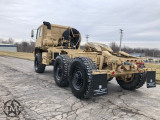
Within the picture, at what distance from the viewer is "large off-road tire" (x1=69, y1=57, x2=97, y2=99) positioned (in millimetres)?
4195

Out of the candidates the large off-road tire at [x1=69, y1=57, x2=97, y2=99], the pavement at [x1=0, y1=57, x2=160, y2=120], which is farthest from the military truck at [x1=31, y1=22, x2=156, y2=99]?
the pavement at [x1=0, y1=57, x2=160, y2=120]

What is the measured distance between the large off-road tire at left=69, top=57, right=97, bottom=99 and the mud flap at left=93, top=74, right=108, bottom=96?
107 millimetres

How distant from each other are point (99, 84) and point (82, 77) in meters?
0.61

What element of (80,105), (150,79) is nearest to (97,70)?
(80,105)

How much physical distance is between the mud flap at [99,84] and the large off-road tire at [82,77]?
0.35ft

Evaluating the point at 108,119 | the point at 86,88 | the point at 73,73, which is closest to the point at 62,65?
the point at 73,73

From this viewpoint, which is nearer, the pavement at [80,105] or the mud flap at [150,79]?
the pavement at [80,105]

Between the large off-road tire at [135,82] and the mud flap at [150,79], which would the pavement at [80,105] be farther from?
the mud flap at [150,79]

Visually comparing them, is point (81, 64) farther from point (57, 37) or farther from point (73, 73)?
point (57, 37)

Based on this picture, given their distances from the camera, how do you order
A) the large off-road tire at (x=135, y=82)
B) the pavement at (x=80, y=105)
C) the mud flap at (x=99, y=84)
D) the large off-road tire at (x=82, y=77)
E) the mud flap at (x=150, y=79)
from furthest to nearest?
the large off-road tire at (x=135, y=82), the mud flap at (x=150, y=79), the large off-road tire at (x=82, y=77), the mud flap at (x=99, y=84), the pavement at (x=80, y=105)

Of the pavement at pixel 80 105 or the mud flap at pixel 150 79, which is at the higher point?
the mud flap at pixel 150 79

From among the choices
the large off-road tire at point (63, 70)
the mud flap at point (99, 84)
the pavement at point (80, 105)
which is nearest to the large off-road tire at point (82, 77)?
the mud flap at point (99, 84)

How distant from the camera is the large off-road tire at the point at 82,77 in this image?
4195 millimetres

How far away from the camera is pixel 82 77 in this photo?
14.8ft
